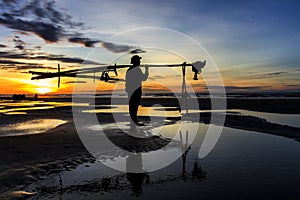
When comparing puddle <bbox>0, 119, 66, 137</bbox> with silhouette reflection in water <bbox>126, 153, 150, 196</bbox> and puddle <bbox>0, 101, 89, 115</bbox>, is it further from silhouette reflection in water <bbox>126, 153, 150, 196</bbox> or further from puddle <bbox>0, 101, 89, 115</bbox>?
puddle <bbox>0, 101, 89, 115</bbox>

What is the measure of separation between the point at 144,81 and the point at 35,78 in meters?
5.09

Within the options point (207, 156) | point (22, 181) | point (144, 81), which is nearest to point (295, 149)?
point (207, 156)

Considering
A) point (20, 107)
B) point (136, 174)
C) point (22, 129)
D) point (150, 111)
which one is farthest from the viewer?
point (20, 107)

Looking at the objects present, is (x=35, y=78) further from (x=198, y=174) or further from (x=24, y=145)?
(x=198, y=174)

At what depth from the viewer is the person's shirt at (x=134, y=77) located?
13430 mm

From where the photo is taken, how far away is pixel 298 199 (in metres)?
5.88

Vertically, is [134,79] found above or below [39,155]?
above

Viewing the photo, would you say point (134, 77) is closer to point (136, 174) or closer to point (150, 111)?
point (136, 174)

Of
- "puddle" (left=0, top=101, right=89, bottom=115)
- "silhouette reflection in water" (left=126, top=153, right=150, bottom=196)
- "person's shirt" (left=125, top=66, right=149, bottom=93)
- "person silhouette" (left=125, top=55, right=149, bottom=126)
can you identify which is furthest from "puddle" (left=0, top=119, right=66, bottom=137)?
"puddle" (left=0, top=101, right=89, bottom=115)

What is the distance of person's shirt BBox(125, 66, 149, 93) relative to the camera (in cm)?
1343

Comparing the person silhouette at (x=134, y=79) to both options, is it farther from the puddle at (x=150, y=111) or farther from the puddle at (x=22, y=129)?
the puddle at (x=150, y=111)

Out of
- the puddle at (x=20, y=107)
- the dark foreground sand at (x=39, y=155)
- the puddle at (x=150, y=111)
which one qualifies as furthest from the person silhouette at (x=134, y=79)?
the puddle at (x=20, y=107)

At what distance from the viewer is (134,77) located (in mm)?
13516

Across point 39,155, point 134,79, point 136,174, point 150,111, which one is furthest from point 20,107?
point 136,174
